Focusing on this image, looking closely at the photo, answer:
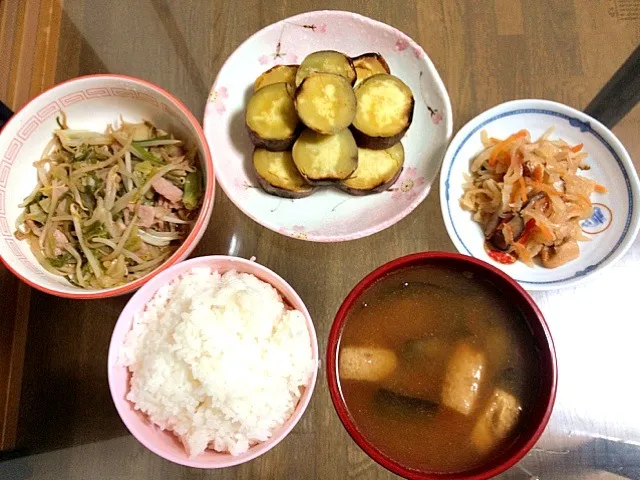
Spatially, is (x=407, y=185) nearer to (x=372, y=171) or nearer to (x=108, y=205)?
(x=372, y=171)

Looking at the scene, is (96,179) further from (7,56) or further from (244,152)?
(7,56)

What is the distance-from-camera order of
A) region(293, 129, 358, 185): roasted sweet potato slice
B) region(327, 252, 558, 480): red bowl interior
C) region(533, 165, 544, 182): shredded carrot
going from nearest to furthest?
region(327, 252, 558, 480): red bowl interior
region(293, 129, 358, 185): roasted sweet potato slice
region(533, 165, 544, 182): shredded carrot

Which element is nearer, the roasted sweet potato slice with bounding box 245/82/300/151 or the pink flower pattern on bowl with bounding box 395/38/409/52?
the roasted sweet potato slice with bounding box 245/82/300/151

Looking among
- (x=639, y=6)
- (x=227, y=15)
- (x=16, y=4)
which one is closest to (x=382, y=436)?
(x=227, y=15)

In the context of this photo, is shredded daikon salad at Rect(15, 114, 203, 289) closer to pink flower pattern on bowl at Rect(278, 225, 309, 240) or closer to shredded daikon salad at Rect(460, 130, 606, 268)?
pink flower pattern on bowl at Rect(278, 225, 309, 240)

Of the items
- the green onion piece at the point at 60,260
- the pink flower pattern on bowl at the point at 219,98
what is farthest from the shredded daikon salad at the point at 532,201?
the green onion piece at the point at 60,260

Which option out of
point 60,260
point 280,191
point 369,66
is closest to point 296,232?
point 280,191

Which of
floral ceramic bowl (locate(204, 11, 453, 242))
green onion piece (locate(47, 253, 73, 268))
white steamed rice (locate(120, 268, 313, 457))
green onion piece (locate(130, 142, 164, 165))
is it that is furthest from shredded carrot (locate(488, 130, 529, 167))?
green onion piece (locate(47, 253, 73, 268))
